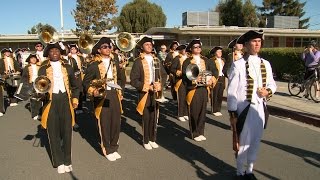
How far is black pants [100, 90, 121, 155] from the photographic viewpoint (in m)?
6.56

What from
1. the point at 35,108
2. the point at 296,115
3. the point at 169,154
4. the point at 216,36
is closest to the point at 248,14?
the point at 216,36

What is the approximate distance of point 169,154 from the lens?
6.88 meters

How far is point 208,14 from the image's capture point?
1571 inches

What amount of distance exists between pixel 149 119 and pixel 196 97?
1.08 meters

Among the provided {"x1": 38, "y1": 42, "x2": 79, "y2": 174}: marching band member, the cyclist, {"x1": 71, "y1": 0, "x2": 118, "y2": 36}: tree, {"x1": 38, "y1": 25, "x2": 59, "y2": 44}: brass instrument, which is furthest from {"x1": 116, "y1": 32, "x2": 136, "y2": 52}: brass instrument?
{"x1": 71, "y1": 0, "x2": 118, "y2": 36}: tree

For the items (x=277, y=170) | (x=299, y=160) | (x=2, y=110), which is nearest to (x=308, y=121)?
(x=299, y=160)

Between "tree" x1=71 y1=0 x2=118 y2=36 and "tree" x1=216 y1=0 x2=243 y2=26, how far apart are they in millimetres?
27022

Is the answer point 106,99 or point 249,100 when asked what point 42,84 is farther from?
point 249,100

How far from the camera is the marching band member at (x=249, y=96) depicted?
497 centimetres

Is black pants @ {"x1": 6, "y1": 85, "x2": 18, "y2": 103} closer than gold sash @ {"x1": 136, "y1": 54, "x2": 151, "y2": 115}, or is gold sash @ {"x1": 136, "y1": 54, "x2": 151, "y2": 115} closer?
gold sash @ {"x1": 136, "y1": 54, "x2": 151, "y2": 115}

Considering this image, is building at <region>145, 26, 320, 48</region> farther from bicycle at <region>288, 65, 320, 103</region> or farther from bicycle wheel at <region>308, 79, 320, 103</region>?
bicycle wheel at <region>308, 79, 320, 103</region>

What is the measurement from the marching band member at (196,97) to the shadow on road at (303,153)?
4.38 feet

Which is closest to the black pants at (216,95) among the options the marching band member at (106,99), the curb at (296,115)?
the curb at (296,115)

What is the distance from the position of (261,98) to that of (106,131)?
2.81 metres
